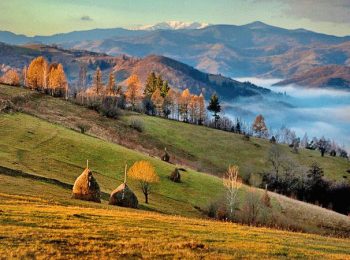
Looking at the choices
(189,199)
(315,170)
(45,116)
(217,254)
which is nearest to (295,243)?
(217,254)

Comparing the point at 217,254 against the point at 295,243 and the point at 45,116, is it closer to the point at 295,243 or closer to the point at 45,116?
the point at 295,243

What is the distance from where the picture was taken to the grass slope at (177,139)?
14050 centimetres

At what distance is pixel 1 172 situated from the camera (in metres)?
60.1

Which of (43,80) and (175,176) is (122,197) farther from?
(43,80)

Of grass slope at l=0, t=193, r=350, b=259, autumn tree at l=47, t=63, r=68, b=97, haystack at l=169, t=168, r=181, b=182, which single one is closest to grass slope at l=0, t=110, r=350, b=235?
haystack at l=169, t=168, r=181, b=182

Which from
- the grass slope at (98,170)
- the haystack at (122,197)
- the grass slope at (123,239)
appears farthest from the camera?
the grass slope at (98,170)

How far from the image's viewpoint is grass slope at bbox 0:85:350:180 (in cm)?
14050

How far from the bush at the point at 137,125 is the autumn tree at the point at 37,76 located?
42.6 m

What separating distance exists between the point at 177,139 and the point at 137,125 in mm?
14059

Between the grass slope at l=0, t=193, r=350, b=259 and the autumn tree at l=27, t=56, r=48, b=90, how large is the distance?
146 m

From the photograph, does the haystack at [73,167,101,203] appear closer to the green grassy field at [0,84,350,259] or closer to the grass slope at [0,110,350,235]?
the green grassy field at [0,84,350,259]

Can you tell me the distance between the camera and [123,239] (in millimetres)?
29656

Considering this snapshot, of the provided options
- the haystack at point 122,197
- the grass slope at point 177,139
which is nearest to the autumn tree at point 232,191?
the haystack at point 122,197

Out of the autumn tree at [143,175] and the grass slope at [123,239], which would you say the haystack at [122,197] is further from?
the grass slope at [123,239]
